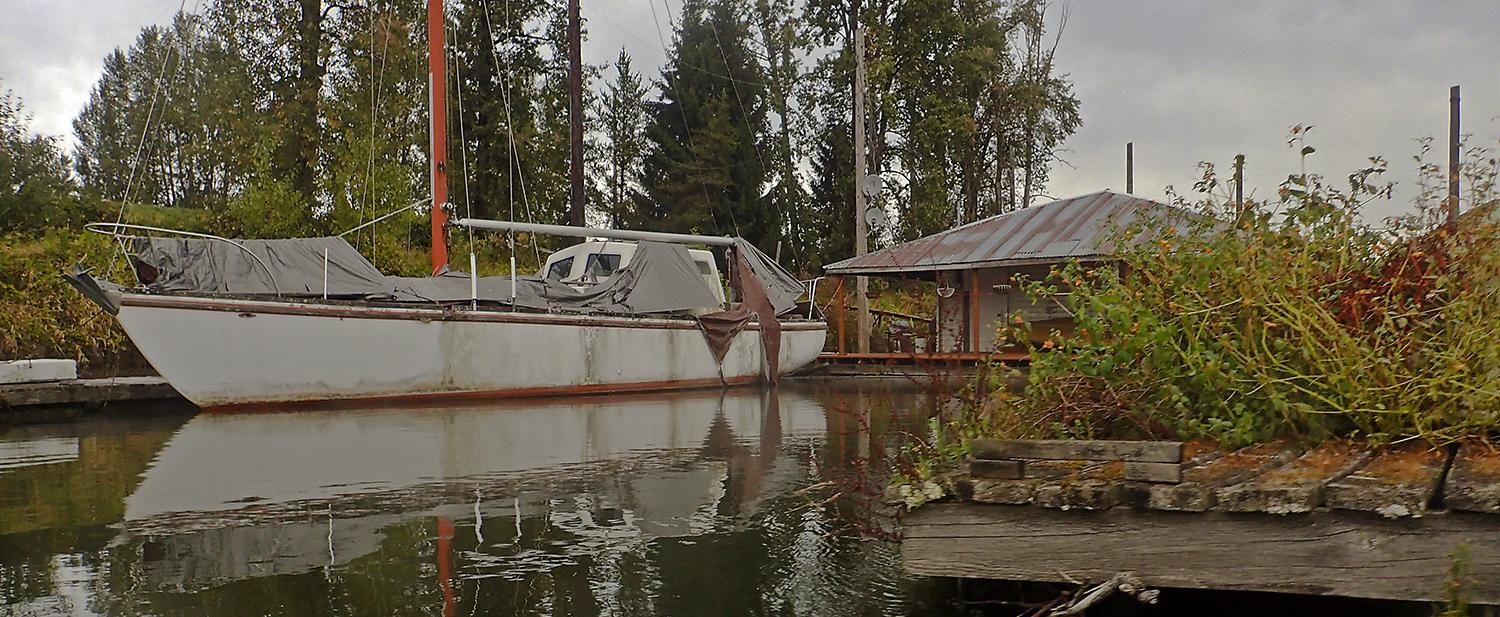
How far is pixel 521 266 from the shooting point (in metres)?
33.2

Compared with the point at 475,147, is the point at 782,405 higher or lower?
lower

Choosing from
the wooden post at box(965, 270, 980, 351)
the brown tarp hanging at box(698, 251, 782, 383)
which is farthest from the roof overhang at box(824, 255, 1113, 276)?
the brown tarp hanging at box(698, 251, 782, 383)

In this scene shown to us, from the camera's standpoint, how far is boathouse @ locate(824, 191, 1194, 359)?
21.8 metres

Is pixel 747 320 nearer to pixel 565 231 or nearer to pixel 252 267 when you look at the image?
pixel 565 231

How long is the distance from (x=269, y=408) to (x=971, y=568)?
14.9 meters

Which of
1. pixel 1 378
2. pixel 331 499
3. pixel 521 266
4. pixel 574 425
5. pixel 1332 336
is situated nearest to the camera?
pixel 1332 336

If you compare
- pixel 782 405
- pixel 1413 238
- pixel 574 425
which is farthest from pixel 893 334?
pixel 1413 238

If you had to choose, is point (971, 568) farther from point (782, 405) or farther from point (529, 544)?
point (782, 405)

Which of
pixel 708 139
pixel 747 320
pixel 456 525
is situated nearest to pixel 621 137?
pixel 708 139

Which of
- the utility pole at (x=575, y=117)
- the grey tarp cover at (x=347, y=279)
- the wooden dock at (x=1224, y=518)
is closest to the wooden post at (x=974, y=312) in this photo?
the grey tarp cover at (x=347, y=279)

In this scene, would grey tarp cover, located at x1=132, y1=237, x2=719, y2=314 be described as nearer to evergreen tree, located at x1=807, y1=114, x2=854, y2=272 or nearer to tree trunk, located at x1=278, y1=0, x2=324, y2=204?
tree trunk, located at x1=278, y1=0, x2=324, y2=204

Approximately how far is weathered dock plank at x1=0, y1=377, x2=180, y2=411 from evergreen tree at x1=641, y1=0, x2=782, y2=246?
82.2 feet

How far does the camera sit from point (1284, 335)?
389 cm

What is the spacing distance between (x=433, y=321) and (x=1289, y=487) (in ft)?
52.6
